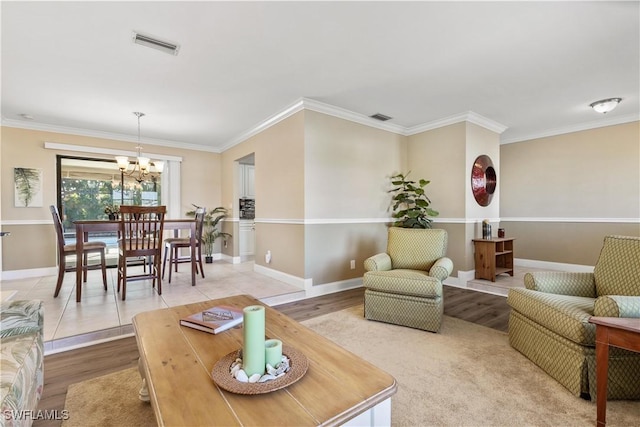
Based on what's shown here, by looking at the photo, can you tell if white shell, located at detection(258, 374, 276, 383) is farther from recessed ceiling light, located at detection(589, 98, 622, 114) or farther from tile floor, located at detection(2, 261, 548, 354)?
recessed ceiling light, located at detection(589, 98, 622, 114)

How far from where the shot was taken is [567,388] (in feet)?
5.60

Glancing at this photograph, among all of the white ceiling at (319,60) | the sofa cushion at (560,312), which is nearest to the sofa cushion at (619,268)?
the sofa cushion at (560,312)

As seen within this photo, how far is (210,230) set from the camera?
236 inches

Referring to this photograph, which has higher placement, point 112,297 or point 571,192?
point 571,192

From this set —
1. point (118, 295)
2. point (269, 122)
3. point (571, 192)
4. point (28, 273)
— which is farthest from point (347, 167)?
point (28, 273)

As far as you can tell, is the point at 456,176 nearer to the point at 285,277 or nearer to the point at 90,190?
the point at 285,277

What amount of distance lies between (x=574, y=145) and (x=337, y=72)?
14.7ft

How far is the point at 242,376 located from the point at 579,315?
1.91m

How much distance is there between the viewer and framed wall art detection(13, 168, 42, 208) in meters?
4.41

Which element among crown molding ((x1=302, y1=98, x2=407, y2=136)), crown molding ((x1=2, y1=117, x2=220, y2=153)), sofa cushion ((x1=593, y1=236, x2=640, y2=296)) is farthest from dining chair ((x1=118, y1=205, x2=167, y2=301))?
sofa cushion ((x1=593, y1=236, x2=640, y2=296))

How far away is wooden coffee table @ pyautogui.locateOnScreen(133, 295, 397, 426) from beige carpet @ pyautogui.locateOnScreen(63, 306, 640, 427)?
583 millimetres

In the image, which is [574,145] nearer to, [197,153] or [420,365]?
[420,365]

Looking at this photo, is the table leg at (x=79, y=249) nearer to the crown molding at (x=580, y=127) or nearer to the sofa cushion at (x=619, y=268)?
the sofa cushion at (x=619, y=268)

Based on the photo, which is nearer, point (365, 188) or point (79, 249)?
point (79, 249)
